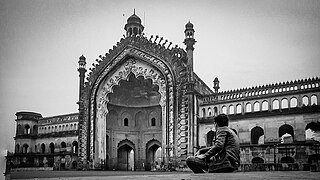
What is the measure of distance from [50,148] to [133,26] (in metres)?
12.3

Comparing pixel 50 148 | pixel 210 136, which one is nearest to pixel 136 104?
pixel 210 136

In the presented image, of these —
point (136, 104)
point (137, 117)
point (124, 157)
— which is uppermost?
point (136, 104)

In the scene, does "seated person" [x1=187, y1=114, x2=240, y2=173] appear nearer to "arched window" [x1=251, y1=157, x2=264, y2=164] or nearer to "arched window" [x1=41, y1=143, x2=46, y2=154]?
"arched window" [x1=251, y1=157, x2=264, y2=164]

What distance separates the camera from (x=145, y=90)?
97.1 feet

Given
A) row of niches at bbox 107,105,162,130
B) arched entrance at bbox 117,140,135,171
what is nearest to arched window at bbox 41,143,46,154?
arched entrance at bbox 117,140,135,171

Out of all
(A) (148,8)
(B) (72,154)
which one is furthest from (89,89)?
(A) (148,8)

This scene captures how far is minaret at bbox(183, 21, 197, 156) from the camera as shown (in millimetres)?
23281

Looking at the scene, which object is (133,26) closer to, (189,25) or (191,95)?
(189,25)

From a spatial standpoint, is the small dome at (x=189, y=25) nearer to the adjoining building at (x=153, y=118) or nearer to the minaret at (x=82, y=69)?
the adjoining building at (x=153, y=118)

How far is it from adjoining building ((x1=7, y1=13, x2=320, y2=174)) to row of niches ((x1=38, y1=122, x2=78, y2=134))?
81mm

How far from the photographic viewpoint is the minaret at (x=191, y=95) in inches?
917

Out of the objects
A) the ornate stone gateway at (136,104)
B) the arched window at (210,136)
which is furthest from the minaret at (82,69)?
the arched window at (210,136)

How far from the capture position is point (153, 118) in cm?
3016

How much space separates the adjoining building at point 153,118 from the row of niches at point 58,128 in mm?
81
